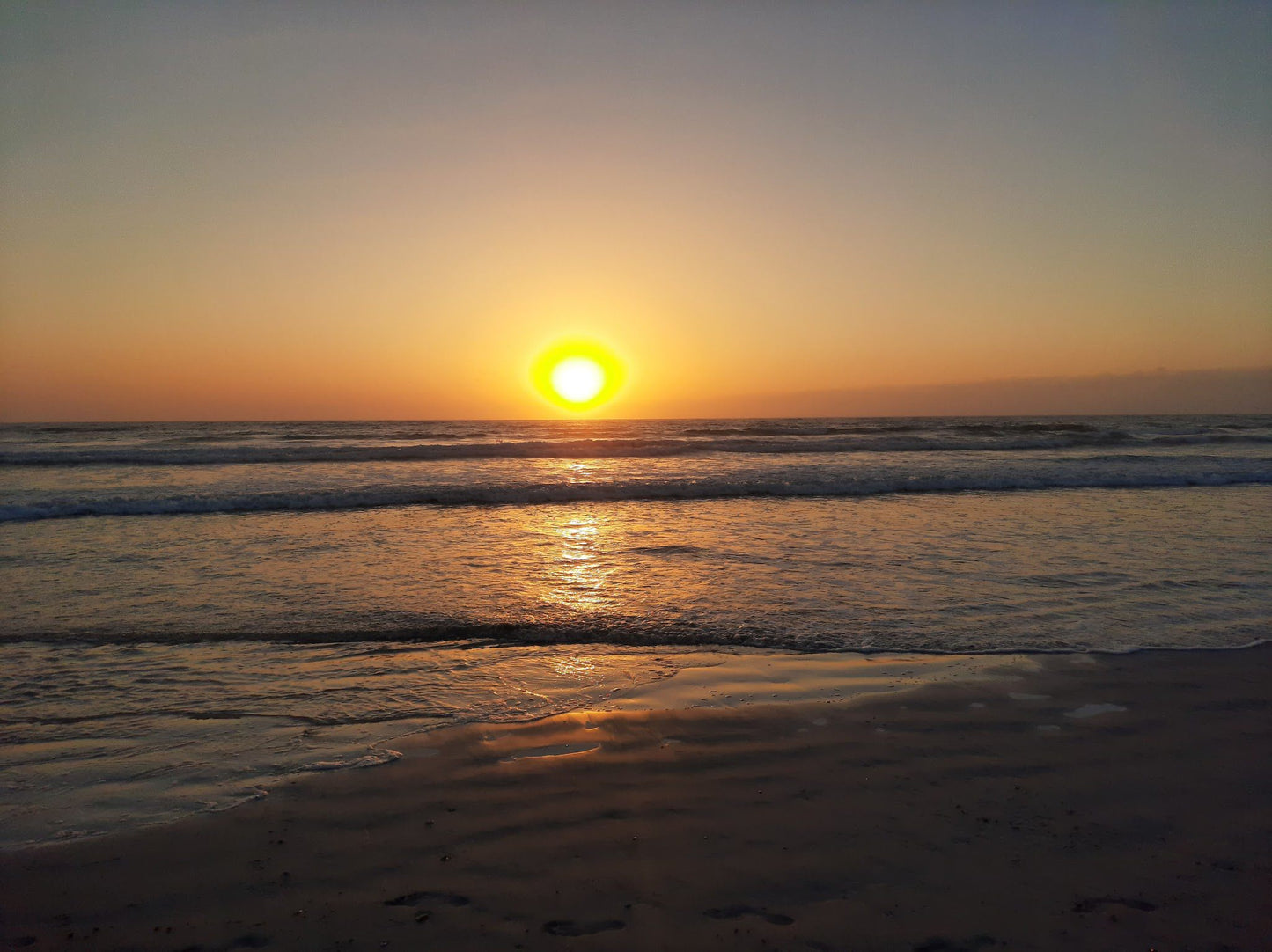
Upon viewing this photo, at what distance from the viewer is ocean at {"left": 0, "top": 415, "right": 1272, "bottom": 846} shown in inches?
189

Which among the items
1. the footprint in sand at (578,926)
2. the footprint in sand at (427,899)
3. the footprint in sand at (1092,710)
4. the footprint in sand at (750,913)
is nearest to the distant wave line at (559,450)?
the footprint in sand at (1092,710)

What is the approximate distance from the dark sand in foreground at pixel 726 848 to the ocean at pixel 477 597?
52 centimetres

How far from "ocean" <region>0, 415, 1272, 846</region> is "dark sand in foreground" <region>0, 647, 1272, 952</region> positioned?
1.70 feet

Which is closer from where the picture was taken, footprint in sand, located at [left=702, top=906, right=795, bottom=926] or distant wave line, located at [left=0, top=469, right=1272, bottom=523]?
footprint in sand, located at [left=702, top=906, right=795, bottom=926]

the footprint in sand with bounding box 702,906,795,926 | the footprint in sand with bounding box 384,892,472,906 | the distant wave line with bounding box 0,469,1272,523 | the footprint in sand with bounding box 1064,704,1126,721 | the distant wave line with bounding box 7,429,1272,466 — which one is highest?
the distant wave line with bounding box 7,429,1272,466

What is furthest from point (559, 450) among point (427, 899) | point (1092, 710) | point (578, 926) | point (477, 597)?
point (578, 926)

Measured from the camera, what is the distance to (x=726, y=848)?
3.43 m

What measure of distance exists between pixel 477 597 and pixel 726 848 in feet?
17.2

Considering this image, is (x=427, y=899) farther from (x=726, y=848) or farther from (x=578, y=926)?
(x=726, y=848)

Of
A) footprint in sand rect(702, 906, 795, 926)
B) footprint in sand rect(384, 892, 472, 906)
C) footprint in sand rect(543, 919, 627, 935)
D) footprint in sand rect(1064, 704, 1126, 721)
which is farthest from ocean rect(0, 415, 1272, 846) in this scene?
footprint in sand rect(702, 906, 795, 926)

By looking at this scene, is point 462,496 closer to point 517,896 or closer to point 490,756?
point 490,756

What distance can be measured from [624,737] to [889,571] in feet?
18.5

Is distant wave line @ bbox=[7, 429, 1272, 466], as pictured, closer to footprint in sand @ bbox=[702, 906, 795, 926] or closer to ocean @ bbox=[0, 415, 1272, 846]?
ocean @ bbox=[0, 415, 1272, 846]

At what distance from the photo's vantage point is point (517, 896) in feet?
10.2
